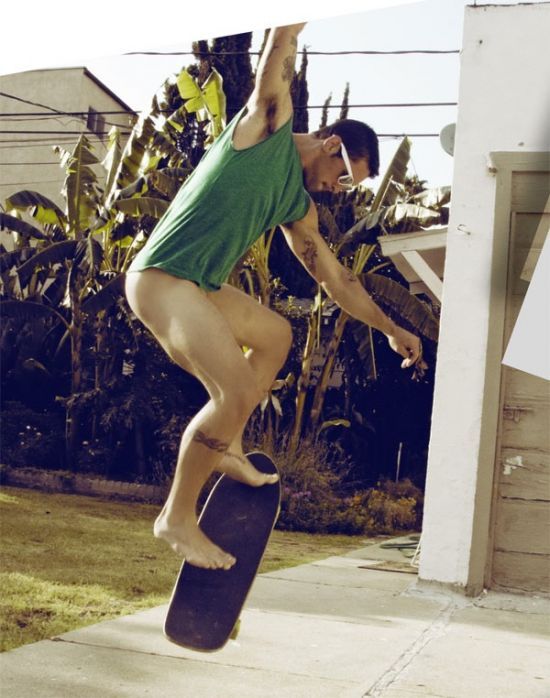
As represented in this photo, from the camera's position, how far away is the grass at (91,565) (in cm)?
339

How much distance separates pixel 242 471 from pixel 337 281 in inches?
21.5

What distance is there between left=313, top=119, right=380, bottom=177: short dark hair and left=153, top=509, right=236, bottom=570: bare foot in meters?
0.99

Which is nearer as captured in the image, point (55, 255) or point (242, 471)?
point (242, 471)

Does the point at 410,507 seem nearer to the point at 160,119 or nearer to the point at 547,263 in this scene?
the point at 547,263

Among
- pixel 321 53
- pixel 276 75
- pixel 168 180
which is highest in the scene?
pixel 321 53

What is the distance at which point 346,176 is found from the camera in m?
2.40

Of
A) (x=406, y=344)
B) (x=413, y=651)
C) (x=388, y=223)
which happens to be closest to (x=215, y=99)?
(x=388, y=223)

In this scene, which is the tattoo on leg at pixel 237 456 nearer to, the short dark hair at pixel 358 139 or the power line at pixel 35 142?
the short dark hair at pixel 358 139

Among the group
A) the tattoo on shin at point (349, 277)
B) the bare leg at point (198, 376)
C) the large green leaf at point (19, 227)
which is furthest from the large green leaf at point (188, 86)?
the large green leaf at point (19, 227)

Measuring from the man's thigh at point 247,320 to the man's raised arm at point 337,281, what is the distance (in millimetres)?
188

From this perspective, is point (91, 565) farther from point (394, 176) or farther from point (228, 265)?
point (228, 265)

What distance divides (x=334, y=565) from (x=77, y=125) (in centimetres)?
252

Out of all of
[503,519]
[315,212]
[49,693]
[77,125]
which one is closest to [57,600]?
[49,693]

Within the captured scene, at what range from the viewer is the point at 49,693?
8.83ft
